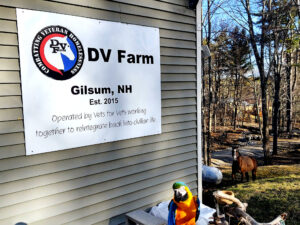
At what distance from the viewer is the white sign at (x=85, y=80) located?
2.68m

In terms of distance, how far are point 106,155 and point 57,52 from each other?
1.34m

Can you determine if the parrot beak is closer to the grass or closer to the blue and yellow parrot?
the blue and yellow parrot

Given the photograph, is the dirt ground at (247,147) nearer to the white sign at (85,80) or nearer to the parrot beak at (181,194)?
the white sign at (85,80)

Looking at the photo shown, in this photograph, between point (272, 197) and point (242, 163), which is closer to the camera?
point (272, 197)

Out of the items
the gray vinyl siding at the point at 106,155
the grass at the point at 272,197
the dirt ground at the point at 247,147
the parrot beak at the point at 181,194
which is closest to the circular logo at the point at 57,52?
the gray vinyl siding at the point at 106,155

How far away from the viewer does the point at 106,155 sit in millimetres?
3289

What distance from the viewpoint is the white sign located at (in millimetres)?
2684

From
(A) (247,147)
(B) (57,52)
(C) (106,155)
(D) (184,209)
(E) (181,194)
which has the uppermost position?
(B) (57,52)

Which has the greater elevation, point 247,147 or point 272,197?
point 272,197

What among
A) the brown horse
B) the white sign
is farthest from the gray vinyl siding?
the brown horse

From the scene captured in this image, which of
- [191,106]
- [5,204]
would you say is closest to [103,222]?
[5,204]

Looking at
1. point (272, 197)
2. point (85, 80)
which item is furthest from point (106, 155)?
point (272, 197)

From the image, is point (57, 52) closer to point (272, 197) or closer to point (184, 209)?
point (184, 209)

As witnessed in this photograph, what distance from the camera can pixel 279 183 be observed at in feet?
20.4
